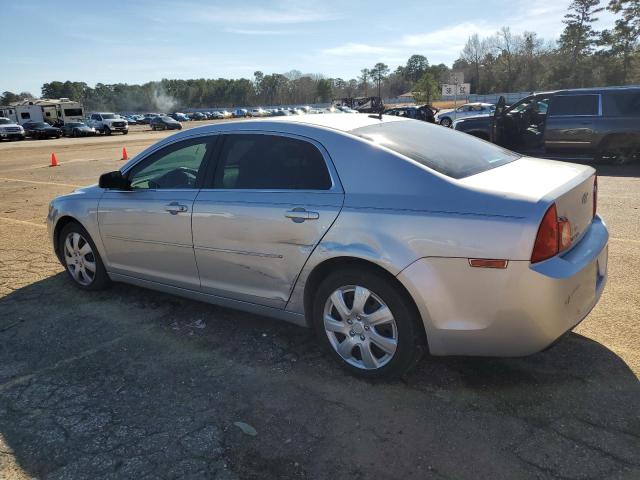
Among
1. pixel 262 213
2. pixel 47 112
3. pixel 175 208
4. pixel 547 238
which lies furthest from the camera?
pixel 47 112

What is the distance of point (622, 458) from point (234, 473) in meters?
1.83

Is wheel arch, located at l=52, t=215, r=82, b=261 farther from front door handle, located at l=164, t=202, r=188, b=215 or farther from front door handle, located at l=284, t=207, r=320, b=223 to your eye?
front door handle, located at l=284, t=207, r=320, b=223

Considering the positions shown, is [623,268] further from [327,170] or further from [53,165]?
[53,165]

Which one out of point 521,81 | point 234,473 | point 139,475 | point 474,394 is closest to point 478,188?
point 474,394

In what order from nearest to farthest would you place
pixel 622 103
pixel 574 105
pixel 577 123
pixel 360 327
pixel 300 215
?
pixel 360 327, pixel 300 215, pixel 622 103, pixel 577 123, pixel 574 105

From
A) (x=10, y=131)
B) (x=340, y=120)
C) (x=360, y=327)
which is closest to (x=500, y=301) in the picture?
(x=360, y=327)

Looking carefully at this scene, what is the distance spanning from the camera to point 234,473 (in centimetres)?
246

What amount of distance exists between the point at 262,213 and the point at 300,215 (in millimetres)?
315

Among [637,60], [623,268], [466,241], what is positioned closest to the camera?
[466,241]

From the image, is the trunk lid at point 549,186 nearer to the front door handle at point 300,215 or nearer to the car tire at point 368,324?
the car tire at point 368,324

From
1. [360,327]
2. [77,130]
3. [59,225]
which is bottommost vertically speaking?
[360,327]

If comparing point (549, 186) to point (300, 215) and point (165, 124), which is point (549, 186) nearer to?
point (300, 215)

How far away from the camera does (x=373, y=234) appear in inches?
116

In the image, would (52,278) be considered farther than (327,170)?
Yes
